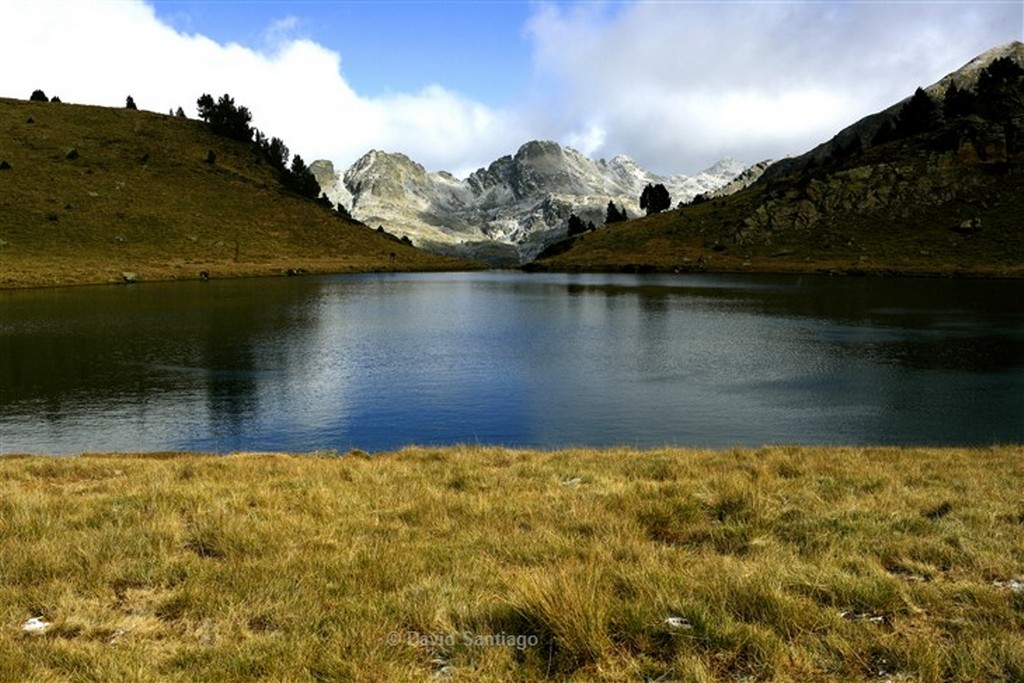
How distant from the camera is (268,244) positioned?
6176 inches

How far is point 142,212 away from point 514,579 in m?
165

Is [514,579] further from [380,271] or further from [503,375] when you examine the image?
[380,271]

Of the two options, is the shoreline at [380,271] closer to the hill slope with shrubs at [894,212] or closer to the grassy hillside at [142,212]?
the grassy hillside at [142,212]

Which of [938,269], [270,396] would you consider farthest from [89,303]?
[938,269]

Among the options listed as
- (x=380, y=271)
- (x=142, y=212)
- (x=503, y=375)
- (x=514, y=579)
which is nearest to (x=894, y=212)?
(x=380, y=271)

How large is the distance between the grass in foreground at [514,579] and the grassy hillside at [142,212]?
11128 centimetres

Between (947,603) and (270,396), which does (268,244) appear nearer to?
(270,396)

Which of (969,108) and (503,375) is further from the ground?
(969,108)

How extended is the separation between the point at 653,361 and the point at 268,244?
433 ft

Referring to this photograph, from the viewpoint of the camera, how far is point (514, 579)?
862 cm

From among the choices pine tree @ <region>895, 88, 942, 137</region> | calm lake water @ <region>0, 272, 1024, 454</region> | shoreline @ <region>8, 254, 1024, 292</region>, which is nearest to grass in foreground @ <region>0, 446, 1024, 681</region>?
calm lake water @ <region>0, 272, 1024, 454</region>

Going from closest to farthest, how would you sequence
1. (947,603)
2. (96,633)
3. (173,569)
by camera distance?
(96,633)
(947,603)
(173,569)

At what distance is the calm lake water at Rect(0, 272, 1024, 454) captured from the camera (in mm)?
28688

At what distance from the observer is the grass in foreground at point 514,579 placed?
666 cm
